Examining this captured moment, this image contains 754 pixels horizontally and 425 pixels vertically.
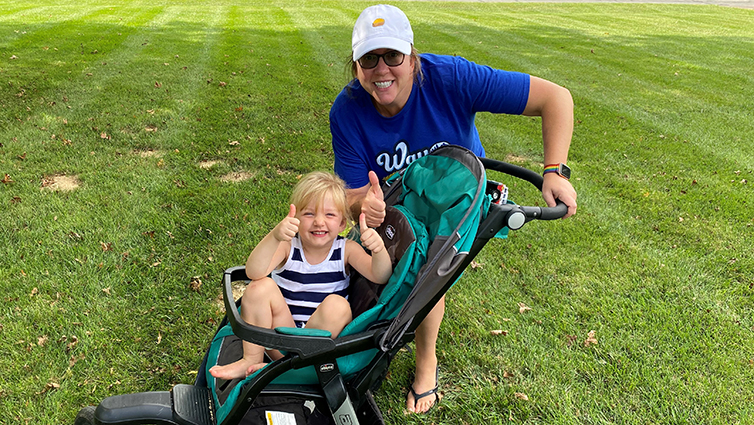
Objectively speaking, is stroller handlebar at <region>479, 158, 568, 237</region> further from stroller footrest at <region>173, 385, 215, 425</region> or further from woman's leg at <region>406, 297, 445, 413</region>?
stroller footrest at <region>173, 385, 215, 425</region>

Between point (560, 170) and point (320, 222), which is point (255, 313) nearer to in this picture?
point (320, 222)

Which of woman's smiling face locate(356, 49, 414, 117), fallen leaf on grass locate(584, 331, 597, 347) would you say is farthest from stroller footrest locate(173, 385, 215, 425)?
fallen leaf on grass locate(584, 331, 597, 347)

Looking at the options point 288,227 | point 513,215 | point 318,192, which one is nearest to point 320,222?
point 318,192

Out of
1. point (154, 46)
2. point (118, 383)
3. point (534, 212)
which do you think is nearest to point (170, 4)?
point (154, 46)

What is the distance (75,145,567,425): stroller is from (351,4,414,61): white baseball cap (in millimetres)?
517

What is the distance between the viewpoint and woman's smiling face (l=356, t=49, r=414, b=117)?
2.32 m

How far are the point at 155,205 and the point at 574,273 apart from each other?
3500 mm

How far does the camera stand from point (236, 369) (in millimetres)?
2184

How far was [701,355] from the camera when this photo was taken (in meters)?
2.96

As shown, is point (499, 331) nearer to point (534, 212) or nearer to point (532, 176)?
point (532, 176)

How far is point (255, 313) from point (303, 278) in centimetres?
30

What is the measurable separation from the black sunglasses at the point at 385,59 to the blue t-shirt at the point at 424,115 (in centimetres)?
24

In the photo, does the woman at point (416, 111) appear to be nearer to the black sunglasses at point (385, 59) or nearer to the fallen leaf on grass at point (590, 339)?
the black sunglasses at point (385, 59)

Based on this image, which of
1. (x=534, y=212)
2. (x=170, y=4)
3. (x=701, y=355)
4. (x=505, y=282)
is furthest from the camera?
(x=170, y=4)
